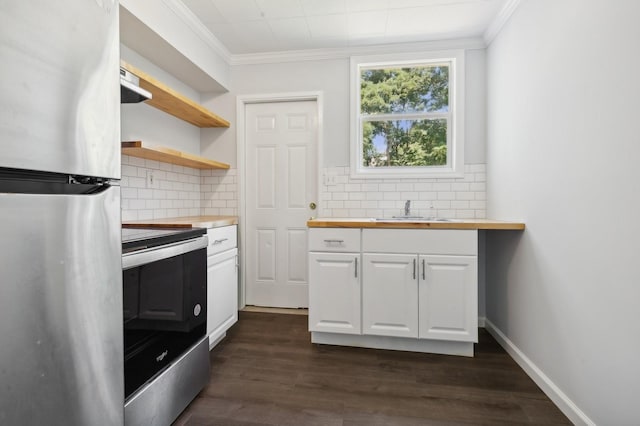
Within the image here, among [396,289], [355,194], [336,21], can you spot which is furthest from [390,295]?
[336,21]

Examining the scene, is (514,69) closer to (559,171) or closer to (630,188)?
(559,171)

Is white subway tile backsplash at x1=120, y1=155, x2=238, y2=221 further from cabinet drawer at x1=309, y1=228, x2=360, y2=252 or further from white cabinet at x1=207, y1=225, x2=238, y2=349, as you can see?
cabinet drawer at x1=309, y1=228, x2=360, y2=252

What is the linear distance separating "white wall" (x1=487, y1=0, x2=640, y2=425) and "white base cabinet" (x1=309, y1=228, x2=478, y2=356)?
0.37 m

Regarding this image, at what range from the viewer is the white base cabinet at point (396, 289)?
2037mm

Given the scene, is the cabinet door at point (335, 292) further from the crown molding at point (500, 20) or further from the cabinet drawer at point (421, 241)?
the crown molding at point (500, 20)

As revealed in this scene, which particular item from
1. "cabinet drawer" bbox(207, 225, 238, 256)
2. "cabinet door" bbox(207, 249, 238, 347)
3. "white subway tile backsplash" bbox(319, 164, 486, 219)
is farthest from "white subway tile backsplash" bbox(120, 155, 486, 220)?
"cabinet door" bbox(207, 249, 238, 347)

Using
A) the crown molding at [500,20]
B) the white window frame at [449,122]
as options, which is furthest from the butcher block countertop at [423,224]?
the crown molding at [500,20]

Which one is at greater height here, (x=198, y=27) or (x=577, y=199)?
(x=198, y=27)

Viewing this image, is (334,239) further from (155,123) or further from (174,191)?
(155,123)

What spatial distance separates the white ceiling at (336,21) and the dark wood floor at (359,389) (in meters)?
2.48

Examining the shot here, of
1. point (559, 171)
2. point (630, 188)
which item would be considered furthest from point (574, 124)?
point (630, 188)

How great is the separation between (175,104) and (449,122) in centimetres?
233

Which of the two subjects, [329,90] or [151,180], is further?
[329,90]

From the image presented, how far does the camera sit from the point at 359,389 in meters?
1.71
